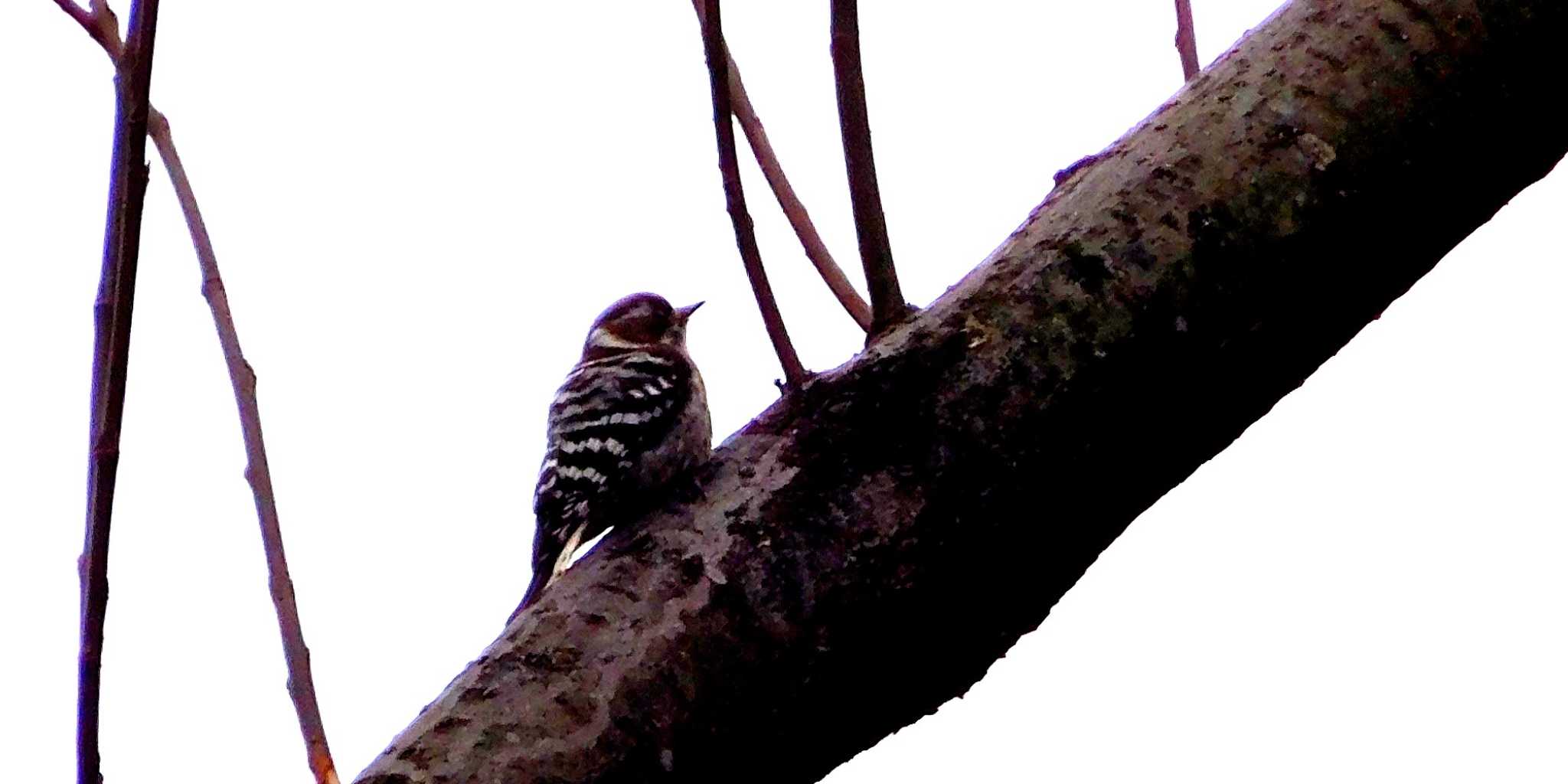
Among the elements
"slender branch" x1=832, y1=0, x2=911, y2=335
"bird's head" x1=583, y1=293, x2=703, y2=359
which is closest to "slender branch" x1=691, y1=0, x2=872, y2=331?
"slender branch" x1=832, y1=0, x2=911, y2=335

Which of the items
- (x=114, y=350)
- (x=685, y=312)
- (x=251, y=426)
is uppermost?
(x=685, y=312)

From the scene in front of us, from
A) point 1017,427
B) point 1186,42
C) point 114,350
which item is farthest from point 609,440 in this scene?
point 114,350

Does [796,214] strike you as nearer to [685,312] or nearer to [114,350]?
[114,350]

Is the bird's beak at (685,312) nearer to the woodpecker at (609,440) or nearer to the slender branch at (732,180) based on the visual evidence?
the woodpecker at (609,440)

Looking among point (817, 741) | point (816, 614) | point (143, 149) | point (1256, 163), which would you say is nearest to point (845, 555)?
point (816, 614)

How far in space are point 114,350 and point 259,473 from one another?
554 mm

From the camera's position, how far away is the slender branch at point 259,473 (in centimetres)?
209

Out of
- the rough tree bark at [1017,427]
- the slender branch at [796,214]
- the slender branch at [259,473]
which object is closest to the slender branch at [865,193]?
the rough tree bark at [1017,427]

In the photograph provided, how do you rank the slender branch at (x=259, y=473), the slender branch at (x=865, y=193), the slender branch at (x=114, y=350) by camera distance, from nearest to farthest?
the slender branch at (x=114, y=350)
the slender branch at (x=259, y=473)
the slender branch at (x=865, y=193)

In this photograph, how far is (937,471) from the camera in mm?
2020

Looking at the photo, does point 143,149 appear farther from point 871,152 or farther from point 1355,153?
point 1355,153

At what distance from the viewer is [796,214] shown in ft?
10.2

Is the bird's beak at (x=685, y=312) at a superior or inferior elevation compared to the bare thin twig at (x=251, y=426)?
superior

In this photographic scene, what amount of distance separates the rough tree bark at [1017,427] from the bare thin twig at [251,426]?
253 mm
